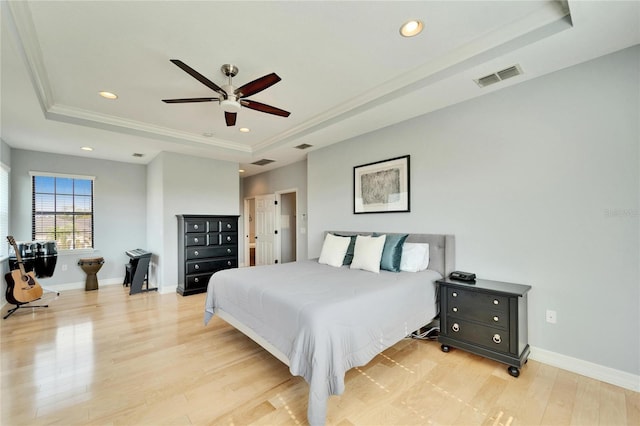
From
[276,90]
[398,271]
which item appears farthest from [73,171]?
[398,271]

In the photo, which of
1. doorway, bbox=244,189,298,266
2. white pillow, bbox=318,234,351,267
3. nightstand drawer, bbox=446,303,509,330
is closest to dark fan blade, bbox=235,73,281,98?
white pillow, bbox=318,234,351,267

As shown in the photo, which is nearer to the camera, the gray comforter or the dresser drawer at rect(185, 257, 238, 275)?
the gray comforter

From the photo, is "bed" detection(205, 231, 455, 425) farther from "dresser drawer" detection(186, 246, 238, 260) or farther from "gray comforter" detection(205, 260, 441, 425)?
"dresser drawer" detection(186, 246, 238, 260)

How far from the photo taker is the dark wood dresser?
4.81 m

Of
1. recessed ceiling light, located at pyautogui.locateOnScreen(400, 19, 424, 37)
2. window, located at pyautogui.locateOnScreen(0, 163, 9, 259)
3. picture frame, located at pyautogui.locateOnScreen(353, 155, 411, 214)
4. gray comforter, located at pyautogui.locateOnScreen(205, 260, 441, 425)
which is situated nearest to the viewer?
gray comforter, located at pyautogui.locateOnScreen(205, 260, 441, 425)

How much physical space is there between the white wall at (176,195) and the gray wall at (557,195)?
4073mm

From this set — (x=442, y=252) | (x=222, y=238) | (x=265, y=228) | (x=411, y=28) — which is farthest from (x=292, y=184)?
(x=411, y=28)

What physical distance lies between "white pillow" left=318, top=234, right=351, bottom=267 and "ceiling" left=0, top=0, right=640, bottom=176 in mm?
1585

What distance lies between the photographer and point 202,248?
196 inches

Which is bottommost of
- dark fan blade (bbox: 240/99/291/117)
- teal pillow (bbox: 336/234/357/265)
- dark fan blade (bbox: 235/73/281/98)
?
teal pillow (bbox: 336/234/357/265)

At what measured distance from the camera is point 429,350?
8.89 feet

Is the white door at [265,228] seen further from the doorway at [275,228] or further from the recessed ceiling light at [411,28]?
the recessed ceiling light at [411,28]

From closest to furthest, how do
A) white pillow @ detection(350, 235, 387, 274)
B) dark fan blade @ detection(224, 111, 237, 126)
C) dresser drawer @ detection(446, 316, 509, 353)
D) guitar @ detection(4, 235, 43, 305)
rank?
dresser drawer @ detection(446, 316, 509, 353)
dark fan blade @ detection(224, 111, 237, 126)
white pillow @ detection(350, 235, 387, 274)
guitar @ detection(4, 235, 43, 305)

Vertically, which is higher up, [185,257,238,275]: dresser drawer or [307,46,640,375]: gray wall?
[307,46,640,375]: gray wall
